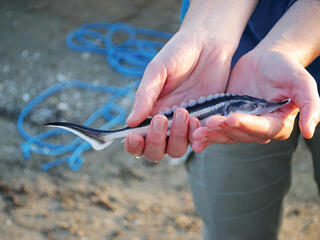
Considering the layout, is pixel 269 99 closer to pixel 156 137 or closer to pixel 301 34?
pixel 301 34

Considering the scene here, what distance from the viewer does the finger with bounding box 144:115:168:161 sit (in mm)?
1169

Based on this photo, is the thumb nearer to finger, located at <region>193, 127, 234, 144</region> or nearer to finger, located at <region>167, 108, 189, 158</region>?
finger, located at <region>193, 127, 234, 144</region>

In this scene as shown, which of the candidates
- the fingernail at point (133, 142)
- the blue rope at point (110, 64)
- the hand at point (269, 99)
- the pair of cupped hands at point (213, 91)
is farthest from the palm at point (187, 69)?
the blue rope at point (110, 64)

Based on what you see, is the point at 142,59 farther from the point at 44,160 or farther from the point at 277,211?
the point at 277,211

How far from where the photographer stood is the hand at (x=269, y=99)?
3.36 ft

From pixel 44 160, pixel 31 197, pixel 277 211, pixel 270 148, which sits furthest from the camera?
pixel 44 160

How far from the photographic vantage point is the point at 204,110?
1.30 meters

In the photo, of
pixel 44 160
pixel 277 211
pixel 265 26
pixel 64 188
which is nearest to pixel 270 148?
pixel 277 211

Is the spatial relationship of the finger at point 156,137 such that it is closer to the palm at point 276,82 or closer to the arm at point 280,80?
the arm at point 280,80

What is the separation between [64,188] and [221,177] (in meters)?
1.44

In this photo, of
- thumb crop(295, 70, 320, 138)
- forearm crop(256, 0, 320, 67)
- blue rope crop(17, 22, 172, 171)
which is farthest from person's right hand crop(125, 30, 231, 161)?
blue rope crop(17, 22, 172, 171)

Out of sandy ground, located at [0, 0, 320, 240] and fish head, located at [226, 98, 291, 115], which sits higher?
fish head, located at [226, 98, 291, 115]

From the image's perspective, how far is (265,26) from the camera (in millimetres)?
1474

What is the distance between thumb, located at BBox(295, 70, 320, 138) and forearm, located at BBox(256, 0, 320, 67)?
0.69ft
